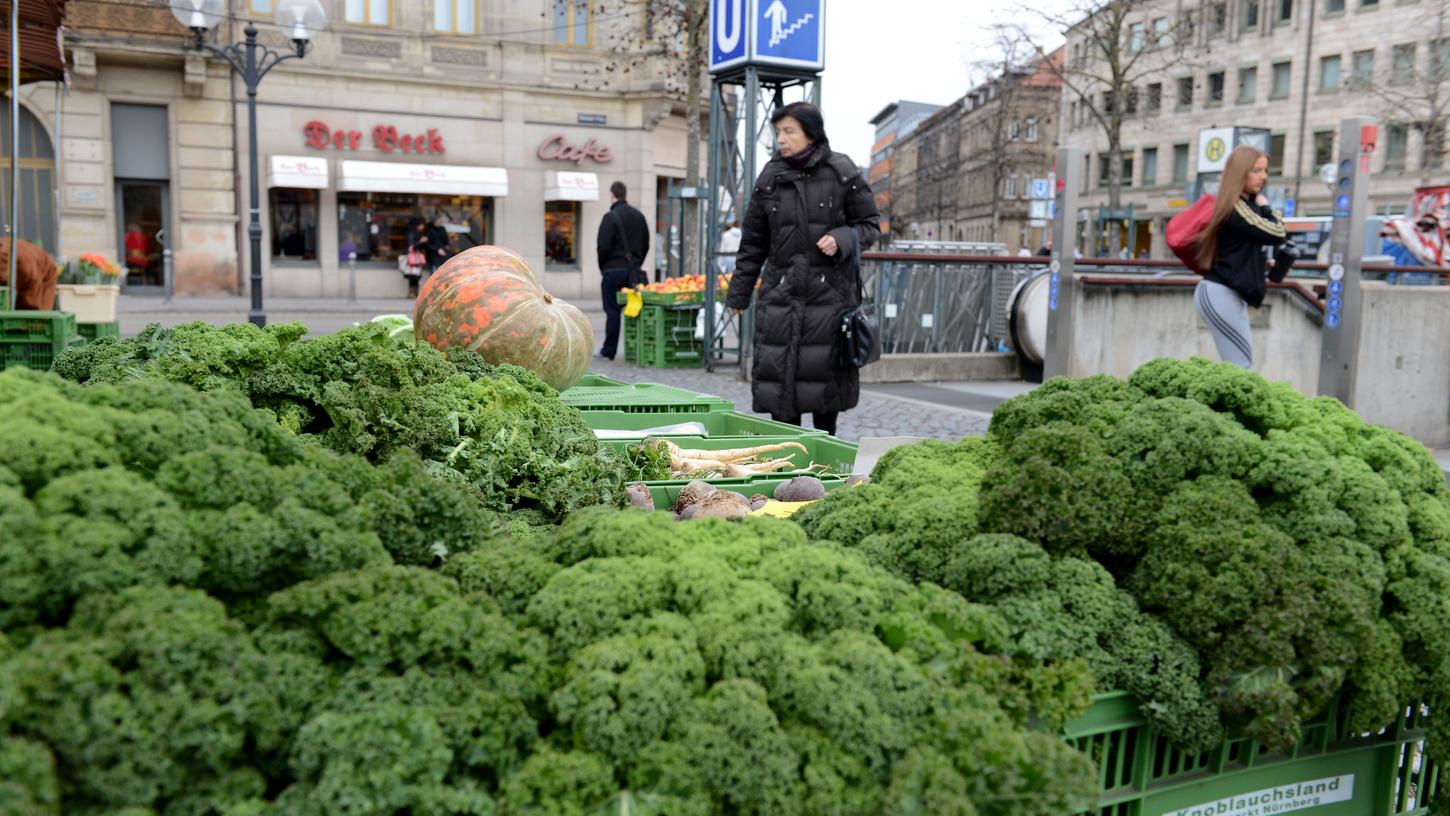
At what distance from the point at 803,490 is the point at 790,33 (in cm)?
903

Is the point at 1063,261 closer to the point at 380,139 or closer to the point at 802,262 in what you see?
the point at 802,262

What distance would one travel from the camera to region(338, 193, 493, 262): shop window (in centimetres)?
3086

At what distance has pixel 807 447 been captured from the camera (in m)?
4.86

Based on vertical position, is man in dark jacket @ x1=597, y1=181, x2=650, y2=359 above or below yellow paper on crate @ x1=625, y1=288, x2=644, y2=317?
above

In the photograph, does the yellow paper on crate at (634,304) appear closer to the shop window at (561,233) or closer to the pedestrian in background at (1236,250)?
the pedestrian in background at (1236,250)

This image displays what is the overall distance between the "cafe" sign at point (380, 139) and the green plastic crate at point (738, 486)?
28.5 m

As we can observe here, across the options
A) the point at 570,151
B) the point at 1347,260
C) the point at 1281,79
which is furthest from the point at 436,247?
the point at 1281,79

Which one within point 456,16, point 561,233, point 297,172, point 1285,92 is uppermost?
point 1285,92

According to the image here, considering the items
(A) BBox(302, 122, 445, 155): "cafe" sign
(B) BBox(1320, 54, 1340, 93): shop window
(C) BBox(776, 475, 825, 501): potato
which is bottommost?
(C) BBox(776, 475, 825, 501): potato

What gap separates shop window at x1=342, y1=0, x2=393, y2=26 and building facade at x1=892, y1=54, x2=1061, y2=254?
45.1 metres

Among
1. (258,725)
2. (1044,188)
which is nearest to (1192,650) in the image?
(258,725)

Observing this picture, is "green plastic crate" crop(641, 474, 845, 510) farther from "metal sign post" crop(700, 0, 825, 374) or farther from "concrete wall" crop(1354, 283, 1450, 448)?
"metal sign post" crop(700, 0, 825, 374)

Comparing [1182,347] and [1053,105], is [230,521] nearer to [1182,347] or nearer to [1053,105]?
[1182,347]

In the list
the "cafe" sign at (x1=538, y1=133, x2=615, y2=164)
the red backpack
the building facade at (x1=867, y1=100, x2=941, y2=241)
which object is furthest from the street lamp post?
the building facade at (x1=867, y1=100, x2=941, y2=241)
